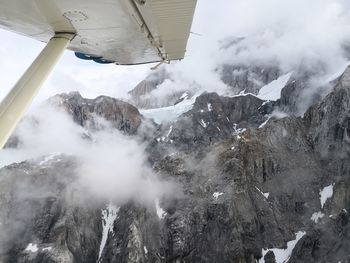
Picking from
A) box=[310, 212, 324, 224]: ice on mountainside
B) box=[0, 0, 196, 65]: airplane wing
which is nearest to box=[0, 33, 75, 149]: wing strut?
box=[0, 0, 196, 65]: airplane wing

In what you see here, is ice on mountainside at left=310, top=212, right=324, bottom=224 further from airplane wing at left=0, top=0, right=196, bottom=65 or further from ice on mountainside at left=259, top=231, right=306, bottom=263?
airplane wing at left=0, top=0, right=196, bottom=65

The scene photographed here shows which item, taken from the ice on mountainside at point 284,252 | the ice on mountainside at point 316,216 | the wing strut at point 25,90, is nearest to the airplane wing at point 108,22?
the wing strut at point 25,90

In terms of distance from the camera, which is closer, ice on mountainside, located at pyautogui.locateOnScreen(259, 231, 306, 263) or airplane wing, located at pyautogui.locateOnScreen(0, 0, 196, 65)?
airplane wing, located at pyautogui.locateOnScreen(0, 0, 196, 65)

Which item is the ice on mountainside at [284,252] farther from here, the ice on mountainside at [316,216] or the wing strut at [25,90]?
the wing strut at [25,90]

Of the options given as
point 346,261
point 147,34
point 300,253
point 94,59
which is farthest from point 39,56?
point 300,253

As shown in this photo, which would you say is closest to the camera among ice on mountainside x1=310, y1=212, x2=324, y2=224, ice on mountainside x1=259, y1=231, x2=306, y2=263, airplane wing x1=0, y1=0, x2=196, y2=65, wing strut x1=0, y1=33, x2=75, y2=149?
wing strut x1=0, y1=33, x2=75, y2=149
